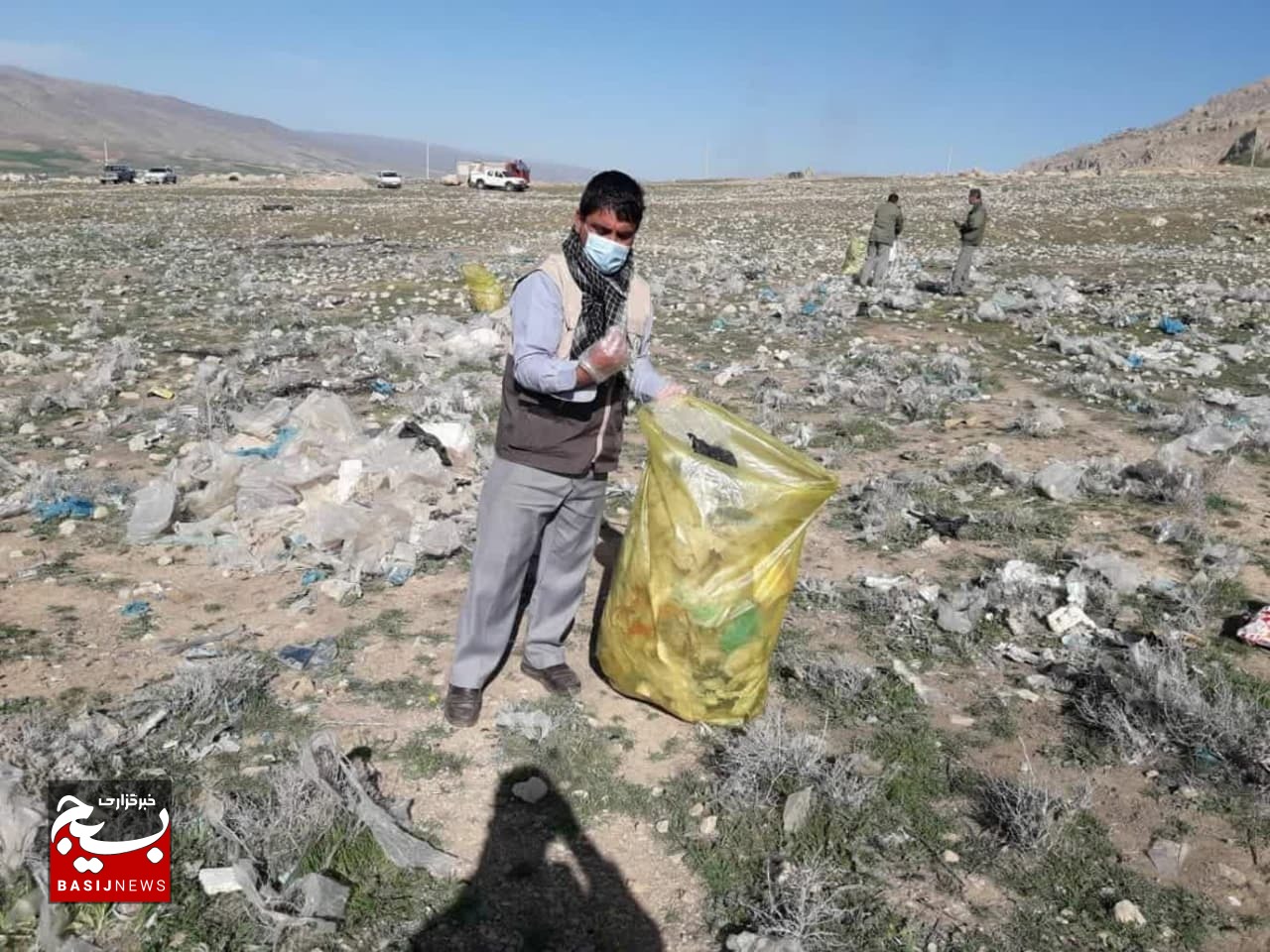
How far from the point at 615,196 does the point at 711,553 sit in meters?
1.13

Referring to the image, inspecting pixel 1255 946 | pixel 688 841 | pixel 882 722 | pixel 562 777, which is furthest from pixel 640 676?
pixel 1255 946

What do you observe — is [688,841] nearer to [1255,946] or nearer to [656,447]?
[656,447]

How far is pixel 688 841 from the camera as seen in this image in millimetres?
2551

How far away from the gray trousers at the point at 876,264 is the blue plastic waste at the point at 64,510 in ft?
33.3

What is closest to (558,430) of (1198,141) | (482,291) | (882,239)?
(482,291)

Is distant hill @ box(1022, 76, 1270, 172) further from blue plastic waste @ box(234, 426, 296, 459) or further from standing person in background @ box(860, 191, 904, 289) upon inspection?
blue plastic waste @ box(234, 426, 296, 459)

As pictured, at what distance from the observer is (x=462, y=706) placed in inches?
119

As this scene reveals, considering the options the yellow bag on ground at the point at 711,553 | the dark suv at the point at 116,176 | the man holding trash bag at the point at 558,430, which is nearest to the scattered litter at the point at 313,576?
the man holding trash bag at the point at 558,430

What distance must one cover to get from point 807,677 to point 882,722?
0.33 meters

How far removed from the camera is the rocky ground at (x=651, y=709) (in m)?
2.31

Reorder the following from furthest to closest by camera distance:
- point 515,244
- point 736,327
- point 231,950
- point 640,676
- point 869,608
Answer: point 515,244 < point 736,327 < point 869,608 < point 640,676 < point 231,950

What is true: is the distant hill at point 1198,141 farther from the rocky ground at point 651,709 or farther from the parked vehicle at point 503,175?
the rocky ground at point 651,709

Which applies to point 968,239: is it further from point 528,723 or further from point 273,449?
point 528,723

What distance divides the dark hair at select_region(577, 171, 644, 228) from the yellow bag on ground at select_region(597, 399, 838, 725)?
62 cm
